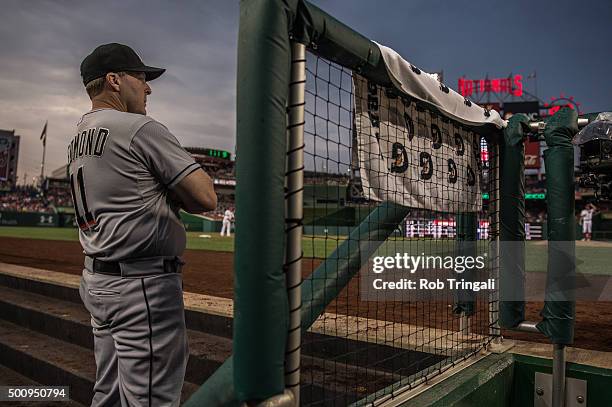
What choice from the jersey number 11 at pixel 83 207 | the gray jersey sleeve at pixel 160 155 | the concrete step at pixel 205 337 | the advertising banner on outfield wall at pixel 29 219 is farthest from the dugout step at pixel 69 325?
the advertising banner on outfield wall at pixel 29 219

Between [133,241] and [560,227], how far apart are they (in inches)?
97.8

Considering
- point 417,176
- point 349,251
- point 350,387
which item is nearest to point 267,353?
point 349,251

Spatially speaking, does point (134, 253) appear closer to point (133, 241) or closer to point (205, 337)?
point (133, 241)

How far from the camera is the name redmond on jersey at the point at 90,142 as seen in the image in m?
1.68

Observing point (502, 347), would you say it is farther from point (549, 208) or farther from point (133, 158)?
point (133, 158)

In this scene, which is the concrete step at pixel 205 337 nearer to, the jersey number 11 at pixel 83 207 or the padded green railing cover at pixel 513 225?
the padded green railing cover at pixel 513 225

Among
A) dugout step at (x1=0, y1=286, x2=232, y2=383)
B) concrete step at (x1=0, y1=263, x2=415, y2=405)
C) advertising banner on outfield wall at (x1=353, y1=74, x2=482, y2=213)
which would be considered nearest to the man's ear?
advertising banner on outfield wall at (x1=353, y1=74, x2=482, y2=213)

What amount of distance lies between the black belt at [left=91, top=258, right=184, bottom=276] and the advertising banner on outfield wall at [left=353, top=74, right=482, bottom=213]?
859mm

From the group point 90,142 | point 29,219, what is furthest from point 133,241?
point 29,219

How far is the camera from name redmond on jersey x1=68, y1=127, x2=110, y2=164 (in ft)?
5.51

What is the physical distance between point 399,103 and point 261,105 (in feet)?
3.97

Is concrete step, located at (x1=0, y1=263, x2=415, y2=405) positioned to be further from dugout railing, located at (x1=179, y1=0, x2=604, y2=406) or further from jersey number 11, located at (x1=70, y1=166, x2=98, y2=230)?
jersey number 11, located at (x1=70, y1=166, x2=98, y2=230)

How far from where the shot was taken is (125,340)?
1.61 m

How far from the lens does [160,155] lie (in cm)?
166
